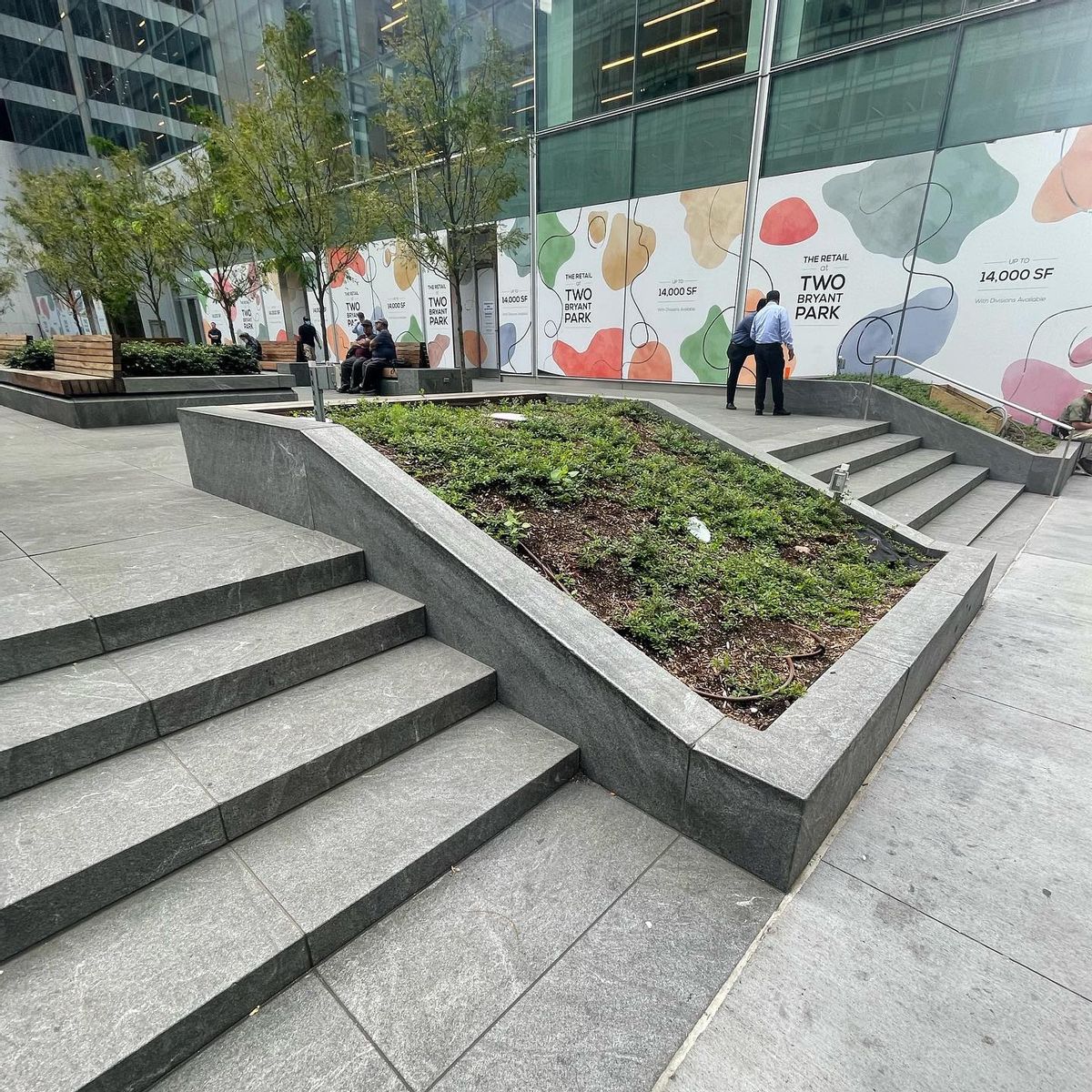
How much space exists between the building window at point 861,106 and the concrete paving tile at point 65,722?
14110mm

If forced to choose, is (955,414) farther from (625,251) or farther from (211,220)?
(211,220)

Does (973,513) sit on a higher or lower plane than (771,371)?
lower

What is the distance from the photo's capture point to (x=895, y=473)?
755cm

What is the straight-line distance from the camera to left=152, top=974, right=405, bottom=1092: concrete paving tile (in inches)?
64.9

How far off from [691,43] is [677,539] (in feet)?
45.2

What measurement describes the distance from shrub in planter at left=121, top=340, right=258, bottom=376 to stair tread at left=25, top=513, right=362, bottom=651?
6.24m

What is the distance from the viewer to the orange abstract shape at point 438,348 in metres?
19.8

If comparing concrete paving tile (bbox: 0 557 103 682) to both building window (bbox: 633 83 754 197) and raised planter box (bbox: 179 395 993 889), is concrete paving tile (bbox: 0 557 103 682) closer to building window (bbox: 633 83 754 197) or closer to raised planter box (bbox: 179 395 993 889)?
raised planter box (bbox: 179 395 993 889)

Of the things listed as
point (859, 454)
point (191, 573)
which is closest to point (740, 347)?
point (859, 454)

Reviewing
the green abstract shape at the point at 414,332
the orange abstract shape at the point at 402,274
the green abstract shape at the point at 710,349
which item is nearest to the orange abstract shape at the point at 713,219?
the green abstract shape at the point at 710,349

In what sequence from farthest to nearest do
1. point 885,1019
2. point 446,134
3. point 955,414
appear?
point 446,134
point 955,414
point 885,1019

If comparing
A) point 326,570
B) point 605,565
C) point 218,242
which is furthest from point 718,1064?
point 218,242

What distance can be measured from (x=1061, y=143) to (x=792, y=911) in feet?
42.2

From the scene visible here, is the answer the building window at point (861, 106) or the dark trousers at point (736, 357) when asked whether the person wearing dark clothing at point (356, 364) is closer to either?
the dark trousers at point (736, 357)
